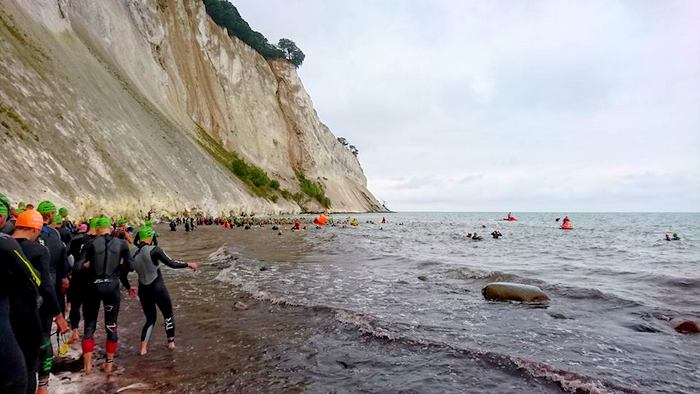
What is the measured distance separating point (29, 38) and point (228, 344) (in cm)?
3791

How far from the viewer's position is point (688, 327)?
9578 millimetres

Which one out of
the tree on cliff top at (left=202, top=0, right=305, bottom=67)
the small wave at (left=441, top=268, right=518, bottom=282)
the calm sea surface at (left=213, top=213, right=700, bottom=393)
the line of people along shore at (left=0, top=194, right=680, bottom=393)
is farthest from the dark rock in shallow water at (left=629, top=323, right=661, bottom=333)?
the tree on cliff top at (left=202, top=0, right=305, bottom=67)

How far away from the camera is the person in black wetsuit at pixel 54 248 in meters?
6.32

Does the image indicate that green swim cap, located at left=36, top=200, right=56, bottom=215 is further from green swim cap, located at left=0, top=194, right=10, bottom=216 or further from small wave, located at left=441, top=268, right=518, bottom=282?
small wave, located at left=441, top=268, right=518, bottom=282

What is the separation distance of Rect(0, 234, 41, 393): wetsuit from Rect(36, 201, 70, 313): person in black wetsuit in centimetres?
279

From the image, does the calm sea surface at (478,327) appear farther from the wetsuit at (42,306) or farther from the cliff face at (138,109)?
the cliff face at (138,109)

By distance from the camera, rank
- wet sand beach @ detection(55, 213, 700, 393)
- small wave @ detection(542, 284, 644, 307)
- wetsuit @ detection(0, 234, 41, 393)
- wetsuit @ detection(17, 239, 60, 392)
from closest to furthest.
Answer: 1. wetsuit @ detection(0, 234, 41, 393)
2. wetsuit @ detection(17, 239, 60, 392)
3. wet sand beach @ detection(55, 213, 700, 393)
4. small wave @ detection(542, 284, 644, 307)

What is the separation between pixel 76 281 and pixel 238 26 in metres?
85.0

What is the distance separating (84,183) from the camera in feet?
93.4

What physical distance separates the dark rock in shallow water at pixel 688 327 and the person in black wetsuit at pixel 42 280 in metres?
11.5

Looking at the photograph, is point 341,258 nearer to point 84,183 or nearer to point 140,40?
point 84,183

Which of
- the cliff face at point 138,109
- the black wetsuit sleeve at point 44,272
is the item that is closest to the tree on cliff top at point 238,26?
the cliff face at point 138,109

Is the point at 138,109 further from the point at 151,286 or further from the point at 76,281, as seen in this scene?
the point at 151,286

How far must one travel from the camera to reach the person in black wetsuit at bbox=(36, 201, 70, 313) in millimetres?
6320
